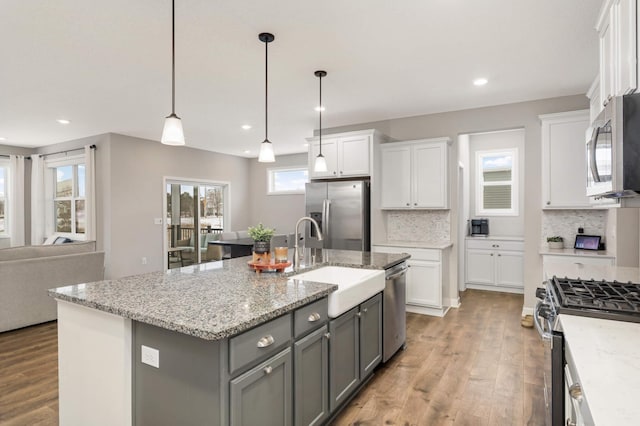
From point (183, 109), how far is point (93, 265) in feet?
7.64

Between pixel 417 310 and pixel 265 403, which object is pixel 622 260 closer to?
pixel 417 310

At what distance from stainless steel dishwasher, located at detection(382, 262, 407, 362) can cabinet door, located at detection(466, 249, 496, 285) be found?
305 centimetres

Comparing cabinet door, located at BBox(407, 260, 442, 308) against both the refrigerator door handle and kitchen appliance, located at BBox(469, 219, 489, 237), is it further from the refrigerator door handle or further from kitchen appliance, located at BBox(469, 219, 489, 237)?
kitchen appliance, located at BBox(469, 219, 489, 237)

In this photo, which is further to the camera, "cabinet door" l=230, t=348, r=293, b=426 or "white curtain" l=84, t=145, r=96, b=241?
"white curtain" l=84, t=145, r=96, b=241

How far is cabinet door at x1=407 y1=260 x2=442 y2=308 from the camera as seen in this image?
4.42 meters

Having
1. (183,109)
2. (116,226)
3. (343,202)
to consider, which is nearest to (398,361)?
(343,202)

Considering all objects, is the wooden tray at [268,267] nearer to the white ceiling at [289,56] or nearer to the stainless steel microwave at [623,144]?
the white ceiling at [289,56]

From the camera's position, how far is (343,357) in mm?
2330

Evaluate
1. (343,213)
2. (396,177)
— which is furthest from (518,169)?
(343,213)

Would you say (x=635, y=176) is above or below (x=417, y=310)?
above

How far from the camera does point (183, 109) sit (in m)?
4.70

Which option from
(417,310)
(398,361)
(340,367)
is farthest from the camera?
(417,310)

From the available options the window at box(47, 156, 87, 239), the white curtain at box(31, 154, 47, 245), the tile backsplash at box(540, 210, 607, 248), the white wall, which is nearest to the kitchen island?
the tile backsplash at box(540, 210, 607, 248)

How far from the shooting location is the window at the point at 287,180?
26.5ft
